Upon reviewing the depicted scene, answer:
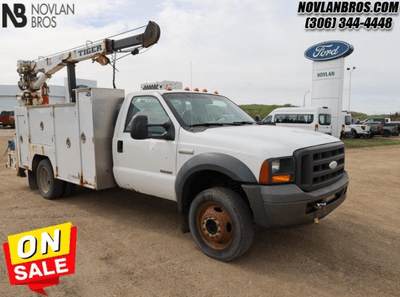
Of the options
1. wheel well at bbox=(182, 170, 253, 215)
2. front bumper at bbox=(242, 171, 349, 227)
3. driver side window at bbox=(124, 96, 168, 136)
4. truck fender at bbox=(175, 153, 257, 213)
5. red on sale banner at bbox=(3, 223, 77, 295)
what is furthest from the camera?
driver side window at bbox=(124, 96, 168, 136)

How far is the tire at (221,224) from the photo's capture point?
11.1 feet

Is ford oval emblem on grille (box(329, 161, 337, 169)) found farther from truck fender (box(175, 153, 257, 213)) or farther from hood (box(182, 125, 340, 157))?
truck fender (box(175, 153, 257, 213))

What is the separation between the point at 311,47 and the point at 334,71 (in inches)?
113

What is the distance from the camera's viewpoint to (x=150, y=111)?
4430 mm

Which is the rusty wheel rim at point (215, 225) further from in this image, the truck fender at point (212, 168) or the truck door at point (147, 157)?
the truck door at point (147, 157)

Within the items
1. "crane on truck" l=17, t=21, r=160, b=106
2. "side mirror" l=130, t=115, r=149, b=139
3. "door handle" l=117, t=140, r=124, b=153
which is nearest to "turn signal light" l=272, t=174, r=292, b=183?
"side mirror" l=130, t=115, r=149, b=139

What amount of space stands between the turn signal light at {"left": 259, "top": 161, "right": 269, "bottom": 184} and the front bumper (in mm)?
61

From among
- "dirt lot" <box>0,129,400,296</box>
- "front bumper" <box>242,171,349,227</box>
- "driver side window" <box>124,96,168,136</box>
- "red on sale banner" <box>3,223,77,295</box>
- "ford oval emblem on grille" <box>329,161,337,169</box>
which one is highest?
"driver side window" <box>124,96,168,136</box>

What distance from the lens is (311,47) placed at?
24.4m

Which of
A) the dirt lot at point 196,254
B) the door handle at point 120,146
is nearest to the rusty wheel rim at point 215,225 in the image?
the dirt lot at point 196,254

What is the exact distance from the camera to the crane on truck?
6054mm

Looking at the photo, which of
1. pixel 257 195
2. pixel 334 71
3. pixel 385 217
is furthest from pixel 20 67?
pixel 334 71

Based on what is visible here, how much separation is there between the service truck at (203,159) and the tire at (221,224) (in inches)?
0.4

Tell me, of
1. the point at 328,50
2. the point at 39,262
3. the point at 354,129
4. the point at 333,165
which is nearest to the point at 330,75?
the point at 328,50
